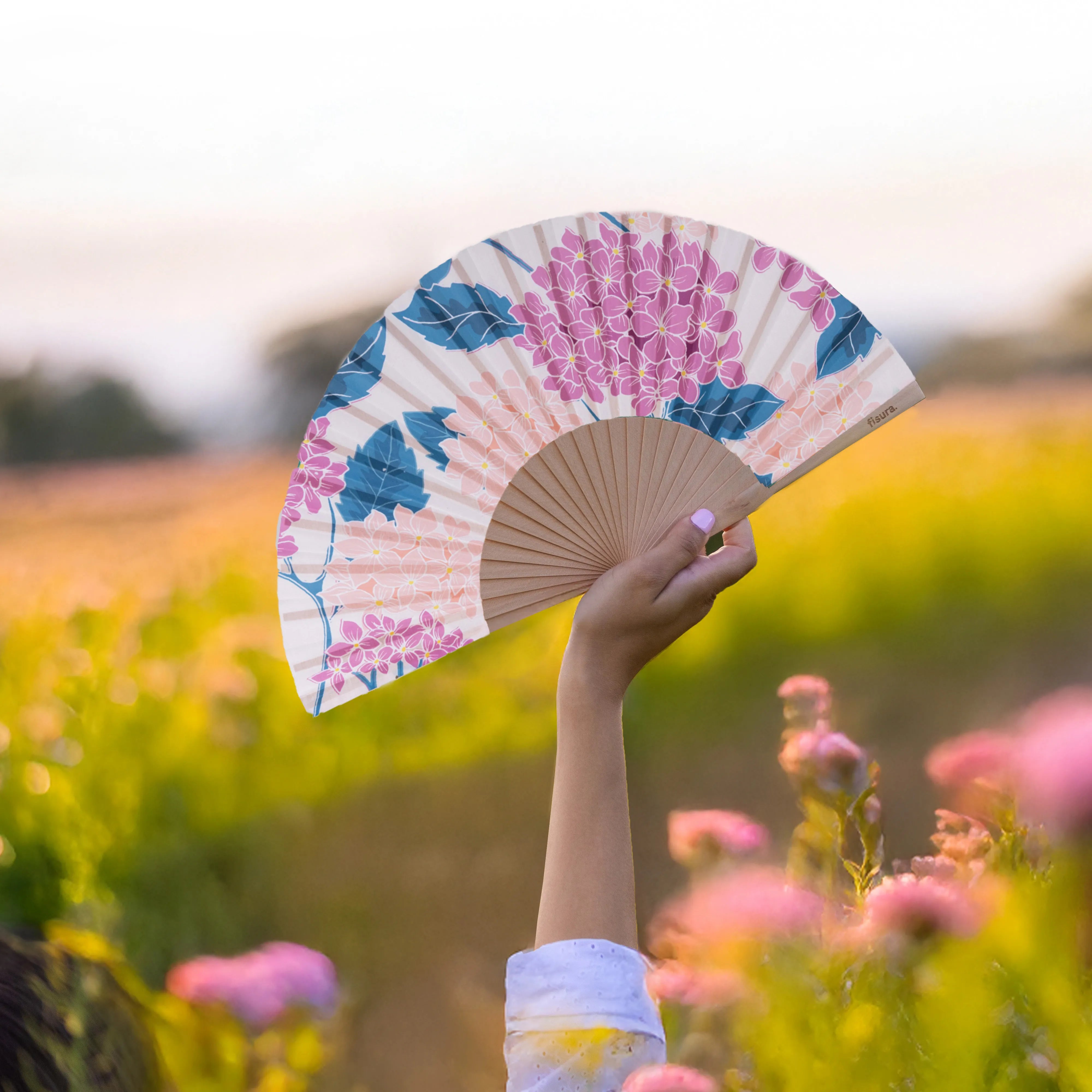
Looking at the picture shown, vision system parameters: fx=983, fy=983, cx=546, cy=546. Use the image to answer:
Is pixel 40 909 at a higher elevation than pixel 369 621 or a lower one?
lower

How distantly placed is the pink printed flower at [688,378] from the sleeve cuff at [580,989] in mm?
565

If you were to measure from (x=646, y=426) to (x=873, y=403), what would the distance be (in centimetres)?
23

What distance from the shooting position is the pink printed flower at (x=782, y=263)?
3.28ft

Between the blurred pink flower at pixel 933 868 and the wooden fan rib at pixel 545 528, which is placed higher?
the wooden fan rib at pixel 545 528

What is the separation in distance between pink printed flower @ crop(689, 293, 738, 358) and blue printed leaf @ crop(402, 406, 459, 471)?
0.27 meters

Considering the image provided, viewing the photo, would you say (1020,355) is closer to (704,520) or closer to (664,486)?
(664,486)

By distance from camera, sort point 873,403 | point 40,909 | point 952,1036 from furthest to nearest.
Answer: point 40,909
point 873,403
point 952,1036

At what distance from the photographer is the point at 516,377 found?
104 centimetres

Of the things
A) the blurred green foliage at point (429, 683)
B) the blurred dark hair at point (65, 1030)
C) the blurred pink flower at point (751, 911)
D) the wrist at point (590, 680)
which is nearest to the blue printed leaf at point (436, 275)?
the wrist at point (590, 680)

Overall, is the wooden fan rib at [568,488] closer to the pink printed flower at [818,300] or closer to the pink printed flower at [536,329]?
the pink printed flower at [536,329]

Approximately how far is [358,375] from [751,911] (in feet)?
2.18

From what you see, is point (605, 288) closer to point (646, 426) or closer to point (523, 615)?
point (646, 426)

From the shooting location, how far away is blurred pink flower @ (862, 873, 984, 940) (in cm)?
64

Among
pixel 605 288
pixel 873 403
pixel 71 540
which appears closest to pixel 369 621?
pixel 605 288
